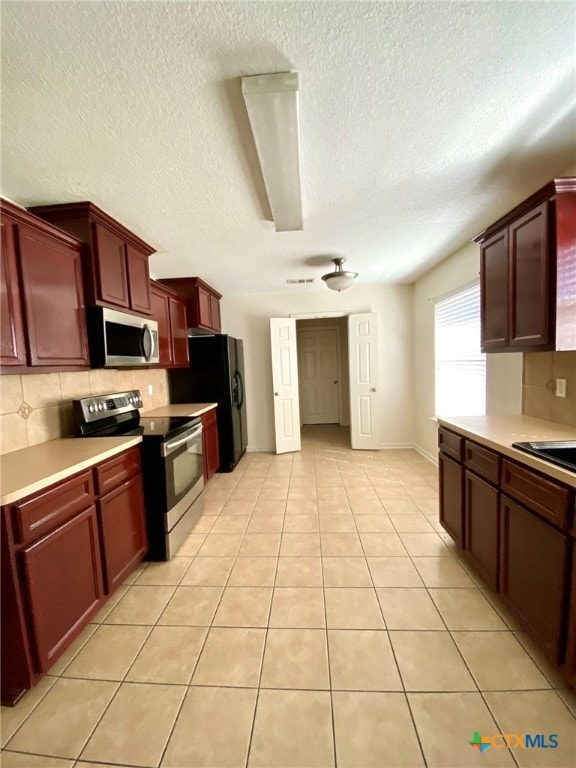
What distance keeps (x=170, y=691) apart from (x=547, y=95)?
9.56 ft

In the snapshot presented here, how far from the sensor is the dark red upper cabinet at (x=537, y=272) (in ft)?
4.91

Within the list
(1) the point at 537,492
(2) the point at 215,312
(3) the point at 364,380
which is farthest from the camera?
(3) the point at 364,380

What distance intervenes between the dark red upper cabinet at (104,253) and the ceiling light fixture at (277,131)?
1121mm

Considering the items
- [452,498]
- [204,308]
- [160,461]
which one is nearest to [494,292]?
[452,498]

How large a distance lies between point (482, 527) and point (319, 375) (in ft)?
15.1

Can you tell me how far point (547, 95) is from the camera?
4.02ft

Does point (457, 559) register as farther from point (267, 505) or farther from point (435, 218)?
point (435, 218)

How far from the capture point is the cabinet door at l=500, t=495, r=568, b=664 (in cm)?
120

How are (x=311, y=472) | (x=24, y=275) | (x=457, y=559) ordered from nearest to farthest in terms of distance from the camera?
(x=24, y=275) < (x=457, y=559) < (x=311, y=472)

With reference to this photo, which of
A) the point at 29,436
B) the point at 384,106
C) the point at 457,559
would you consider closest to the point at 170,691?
the point at 29,436

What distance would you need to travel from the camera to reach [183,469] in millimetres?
2373

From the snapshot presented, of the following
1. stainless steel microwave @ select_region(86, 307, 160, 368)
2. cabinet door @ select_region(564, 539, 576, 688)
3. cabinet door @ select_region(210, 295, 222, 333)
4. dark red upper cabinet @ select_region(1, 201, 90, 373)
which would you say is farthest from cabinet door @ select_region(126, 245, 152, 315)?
cabinet door @ select_region(564, 539, 576, 688)

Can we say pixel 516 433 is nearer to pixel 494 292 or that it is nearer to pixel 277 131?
pixel 494 292

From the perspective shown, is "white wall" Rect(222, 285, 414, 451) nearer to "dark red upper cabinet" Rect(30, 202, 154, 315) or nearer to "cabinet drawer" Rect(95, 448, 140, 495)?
"dark red upper cabinet" Rect(30, 202, 154, 315)
